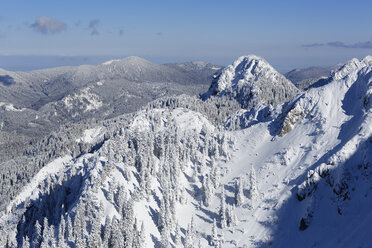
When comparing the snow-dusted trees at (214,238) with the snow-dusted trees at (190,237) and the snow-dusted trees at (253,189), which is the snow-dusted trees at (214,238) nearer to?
the snow-dusted trees at (190,237)

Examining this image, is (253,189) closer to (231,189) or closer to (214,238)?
(231,189)

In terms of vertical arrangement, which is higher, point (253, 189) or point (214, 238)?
point (253, 189)

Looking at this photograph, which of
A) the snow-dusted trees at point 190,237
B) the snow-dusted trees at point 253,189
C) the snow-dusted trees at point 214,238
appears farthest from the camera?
the snow-dusted trees at point 253,189

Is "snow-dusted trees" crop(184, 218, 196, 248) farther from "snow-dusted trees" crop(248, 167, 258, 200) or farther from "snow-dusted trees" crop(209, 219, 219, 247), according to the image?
"snow-dusted trees" crop(248, 167, 258, 200)

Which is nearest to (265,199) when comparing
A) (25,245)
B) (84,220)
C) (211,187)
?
(211,187)

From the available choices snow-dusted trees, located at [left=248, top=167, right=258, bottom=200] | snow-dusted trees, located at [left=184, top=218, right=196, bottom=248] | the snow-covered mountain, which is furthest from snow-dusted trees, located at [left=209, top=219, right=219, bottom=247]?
snow-dusted trees, located at [left=248, top=167, right=258, bottom=200]

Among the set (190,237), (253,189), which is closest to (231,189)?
(253,189)

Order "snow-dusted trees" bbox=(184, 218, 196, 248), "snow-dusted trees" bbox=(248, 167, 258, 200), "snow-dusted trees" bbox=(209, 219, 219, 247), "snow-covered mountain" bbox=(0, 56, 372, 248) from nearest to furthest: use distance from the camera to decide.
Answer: "snow-covered mountain" bbox=(0, 56, 372, 248)
"snow-dusted trees" bbox=(184, 218, 196, 248)
"snow-dusted trees" bbox=(209, 219, 219, 247)
"snow-dusted trees" bbox=(248, 167, 258, 200)

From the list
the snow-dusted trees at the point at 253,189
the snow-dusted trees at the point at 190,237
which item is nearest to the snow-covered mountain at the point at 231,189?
the snow-dusted trees at the point at 190,237
